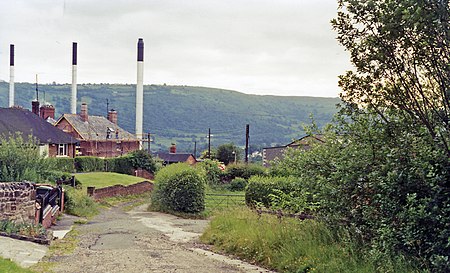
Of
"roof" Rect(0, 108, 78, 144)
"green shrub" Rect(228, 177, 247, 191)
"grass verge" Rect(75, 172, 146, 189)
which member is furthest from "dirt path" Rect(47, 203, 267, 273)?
"green shrub" Rect(228, 177, 247, 191)

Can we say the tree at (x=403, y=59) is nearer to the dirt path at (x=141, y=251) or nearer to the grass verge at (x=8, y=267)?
the dirt path at (x=141, y=251)

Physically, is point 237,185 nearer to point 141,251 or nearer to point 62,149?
point 62,149

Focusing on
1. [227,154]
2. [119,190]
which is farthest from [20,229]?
[227,154]

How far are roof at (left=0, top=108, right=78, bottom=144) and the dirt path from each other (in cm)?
2155

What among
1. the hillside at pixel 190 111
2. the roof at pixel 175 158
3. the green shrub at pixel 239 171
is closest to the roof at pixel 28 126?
the green shrub at pixel 239 171

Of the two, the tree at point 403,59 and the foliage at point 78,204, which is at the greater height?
the tree at point 403,59

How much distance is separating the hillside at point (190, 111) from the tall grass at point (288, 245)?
397 ft

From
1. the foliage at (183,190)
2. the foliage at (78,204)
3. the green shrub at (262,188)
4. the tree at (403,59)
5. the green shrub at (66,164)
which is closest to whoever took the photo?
the tree at (403,59)

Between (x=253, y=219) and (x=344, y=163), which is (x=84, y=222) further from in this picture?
(x=344, y=163)

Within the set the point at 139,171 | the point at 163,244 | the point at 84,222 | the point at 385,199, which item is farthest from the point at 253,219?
the point at 139,171

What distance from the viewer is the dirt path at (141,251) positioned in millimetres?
13711

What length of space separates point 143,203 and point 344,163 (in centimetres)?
2869

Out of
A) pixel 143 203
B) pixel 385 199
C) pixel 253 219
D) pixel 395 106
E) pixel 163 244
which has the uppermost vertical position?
pixel 395 106

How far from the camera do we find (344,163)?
41.0 ft
